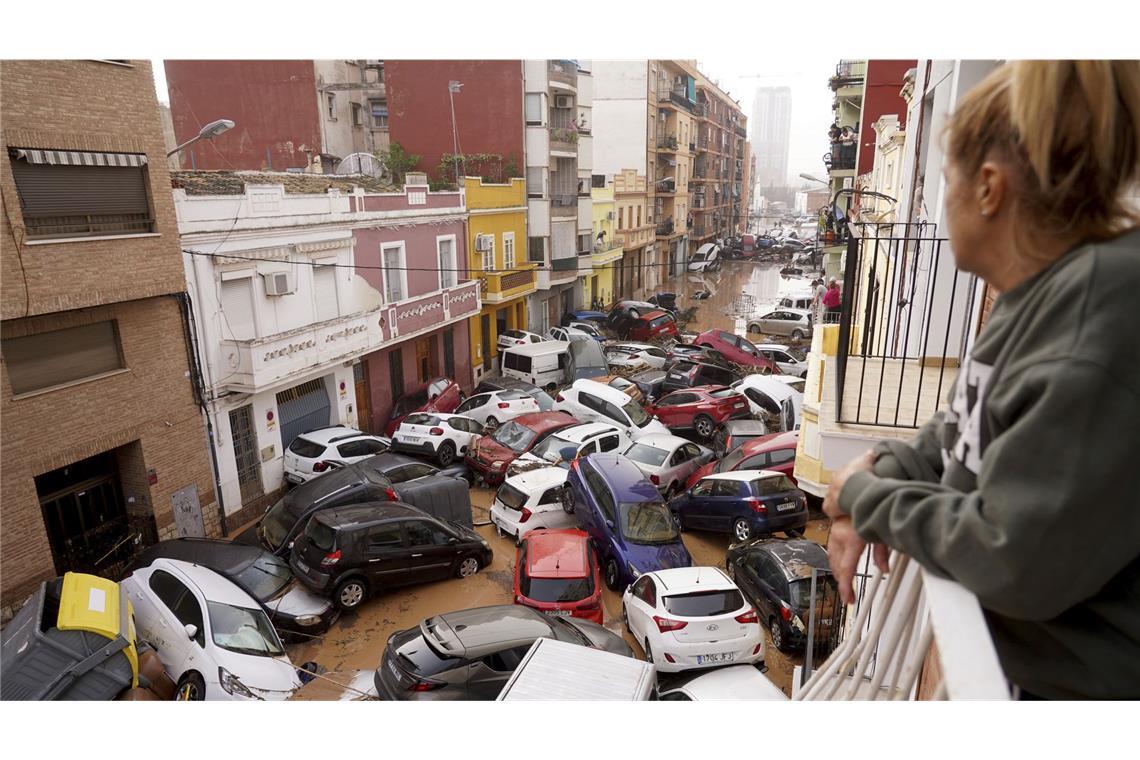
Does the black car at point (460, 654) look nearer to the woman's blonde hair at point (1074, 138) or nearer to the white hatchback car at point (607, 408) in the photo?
the woman's blonde hair at point (1074, 138)

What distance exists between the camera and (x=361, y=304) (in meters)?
18.4

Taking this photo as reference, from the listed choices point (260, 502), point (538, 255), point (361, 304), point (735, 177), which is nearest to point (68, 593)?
point (260, 502)

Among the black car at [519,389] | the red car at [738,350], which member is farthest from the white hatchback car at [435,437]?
the red car at [738,350]

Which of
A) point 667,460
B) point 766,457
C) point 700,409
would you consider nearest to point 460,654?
point 667,460

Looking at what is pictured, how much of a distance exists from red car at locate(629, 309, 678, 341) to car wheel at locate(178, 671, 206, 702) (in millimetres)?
22499

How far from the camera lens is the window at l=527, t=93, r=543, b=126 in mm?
26141

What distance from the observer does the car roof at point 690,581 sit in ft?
28.3

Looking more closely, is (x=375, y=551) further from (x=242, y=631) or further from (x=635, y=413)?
(x=635, y=413)

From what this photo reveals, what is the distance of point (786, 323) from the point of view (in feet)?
95.7

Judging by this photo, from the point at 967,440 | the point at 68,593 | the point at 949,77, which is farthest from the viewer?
the point at 68,593

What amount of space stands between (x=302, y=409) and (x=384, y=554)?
7.13m

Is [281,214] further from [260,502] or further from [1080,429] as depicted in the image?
[1080,429]

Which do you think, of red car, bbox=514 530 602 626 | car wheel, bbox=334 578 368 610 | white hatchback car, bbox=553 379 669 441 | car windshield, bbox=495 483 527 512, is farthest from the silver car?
car wheel, bbox=334 578 368 610

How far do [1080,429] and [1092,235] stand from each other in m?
0.36
